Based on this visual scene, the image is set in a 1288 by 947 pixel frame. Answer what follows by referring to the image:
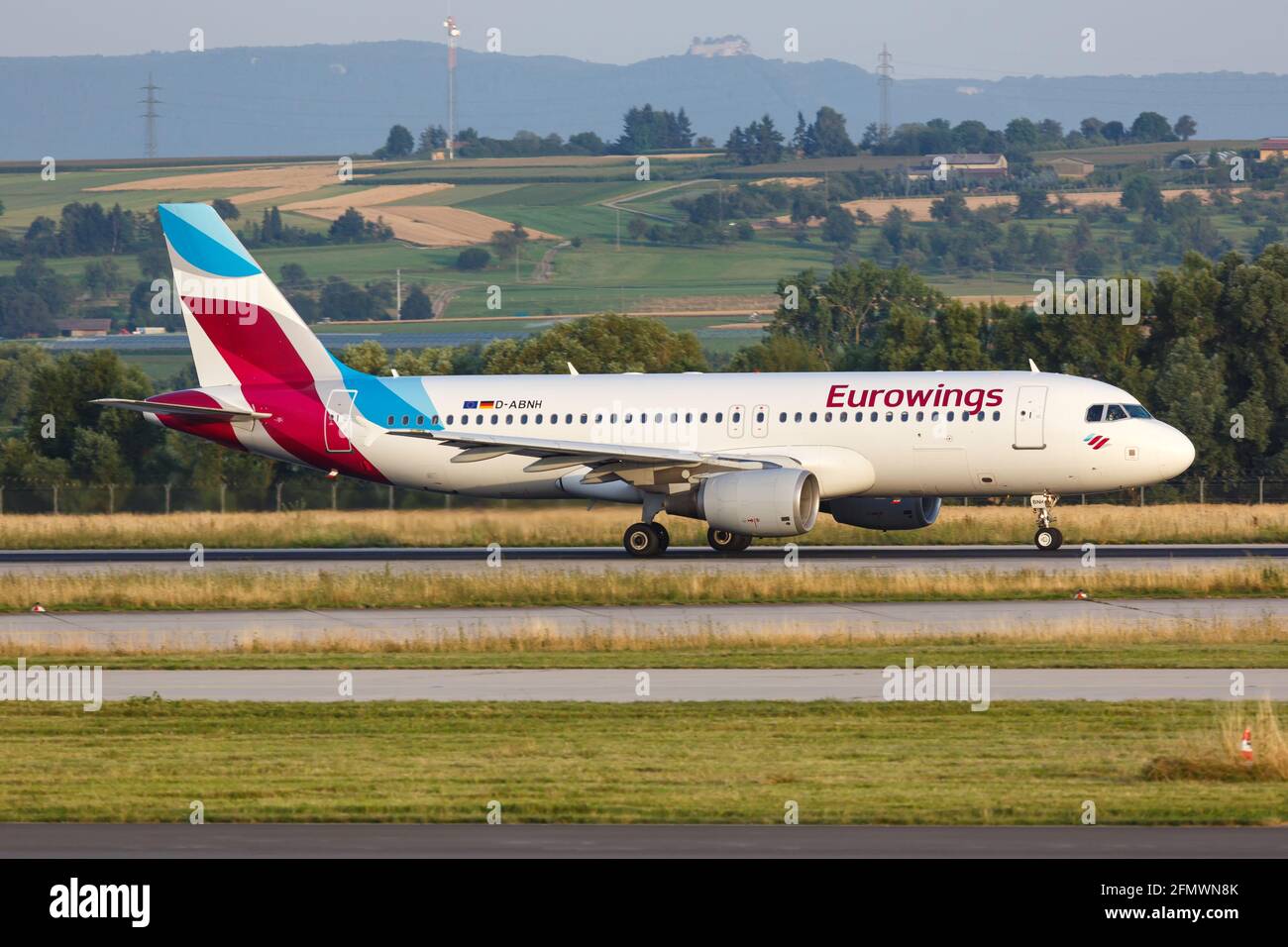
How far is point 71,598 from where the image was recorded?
37.1m

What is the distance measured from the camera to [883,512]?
4550 cm

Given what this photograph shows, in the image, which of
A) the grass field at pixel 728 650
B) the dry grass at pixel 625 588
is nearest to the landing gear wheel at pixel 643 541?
the dry grass at pixel 625 588

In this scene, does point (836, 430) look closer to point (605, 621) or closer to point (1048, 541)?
point (1048, 541)

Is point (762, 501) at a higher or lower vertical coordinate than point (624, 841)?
higher

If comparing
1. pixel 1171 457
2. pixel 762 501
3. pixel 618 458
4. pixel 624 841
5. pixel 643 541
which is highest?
pixel 618 458

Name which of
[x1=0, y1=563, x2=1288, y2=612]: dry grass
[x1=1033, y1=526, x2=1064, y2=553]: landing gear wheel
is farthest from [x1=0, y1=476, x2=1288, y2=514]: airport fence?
[x1=0, y1=563, x2=1288, y2=612]: dry grass

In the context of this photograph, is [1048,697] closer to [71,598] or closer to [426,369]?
[71,598]

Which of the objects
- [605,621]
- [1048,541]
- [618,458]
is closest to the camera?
[605,621]

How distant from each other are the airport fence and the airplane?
12.2 meters

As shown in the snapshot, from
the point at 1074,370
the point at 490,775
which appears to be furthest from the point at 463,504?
the point at 1074,370

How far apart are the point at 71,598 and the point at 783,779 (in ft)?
75.3

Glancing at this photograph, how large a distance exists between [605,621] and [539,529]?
18.1 m

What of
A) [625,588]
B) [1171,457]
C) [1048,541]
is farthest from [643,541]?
[1171,457]

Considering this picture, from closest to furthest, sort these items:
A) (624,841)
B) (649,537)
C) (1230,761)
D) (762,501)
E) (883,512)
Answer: (624,841)
(1230,761)
(762,501)
(649,537)
(883,512)
